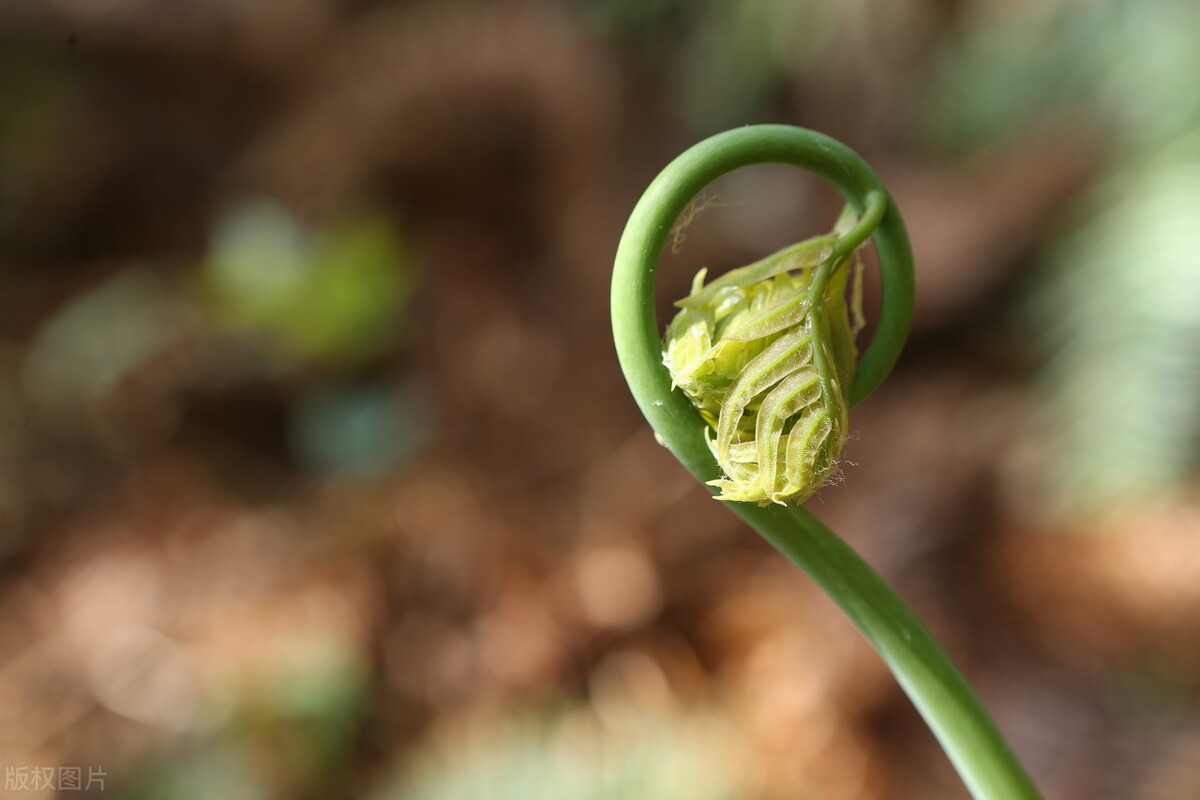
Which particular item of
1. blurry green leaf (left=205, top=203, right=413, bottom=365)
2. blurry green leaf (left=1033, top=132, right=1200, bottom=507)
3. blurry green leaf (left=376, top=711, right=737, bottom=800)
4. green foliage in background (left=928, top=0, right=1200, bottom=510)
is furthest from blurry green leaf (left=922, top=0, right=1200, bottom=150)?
blurry green leaf (left=376, top=711, right=737, bottom=800)

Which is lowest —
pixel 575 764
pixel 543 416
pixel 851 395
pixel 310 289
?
pixel 575 764

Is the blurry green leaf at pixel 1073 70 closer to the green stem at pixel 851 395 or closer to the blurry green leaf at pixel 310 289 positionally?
the blurry green leaf at pixel 310 289

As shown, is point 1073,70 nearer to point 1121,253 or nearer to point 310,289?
point 1121,253

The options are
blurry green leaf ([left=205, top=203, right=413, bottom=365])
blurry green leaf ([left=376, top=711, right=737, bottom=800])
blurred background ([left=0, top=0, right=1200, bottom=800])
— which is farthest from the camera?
blurry green leaf ([left=205, top=203, right=413, bottom=365])

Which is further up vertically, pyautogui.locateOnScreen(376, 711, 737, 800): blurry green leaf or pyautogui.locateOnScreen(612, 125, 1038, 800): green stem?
pyautogui.locateOnScreen(612, 125, 1038, 800): green stem

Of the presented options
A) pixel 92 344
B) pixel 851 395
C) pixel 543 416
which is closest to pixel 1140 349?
pixel 543 416

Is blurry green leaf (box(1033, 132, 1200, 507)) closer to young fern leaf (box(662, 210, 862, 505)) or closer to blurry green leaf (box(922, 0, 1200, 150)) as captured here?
blurry green leaf (box(922, 0, 1200, 150))
